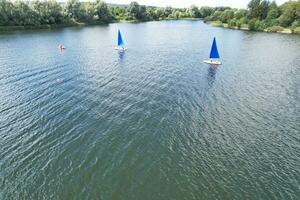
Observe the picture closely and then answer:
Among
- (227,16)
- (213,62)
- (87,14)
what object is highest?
(213,62)

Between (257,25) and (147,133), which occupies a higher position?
(147,133)

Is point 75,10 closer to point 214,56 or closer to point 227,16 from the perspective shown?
point 227,16

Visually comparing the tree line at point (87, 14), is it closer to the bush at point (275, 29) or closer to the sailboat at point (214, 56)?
the bush at point (275, 29)

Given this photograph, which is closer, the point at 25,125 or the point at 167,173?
the point at 167,173

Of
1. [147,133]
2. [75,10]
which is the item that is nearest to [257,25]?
[75,10]

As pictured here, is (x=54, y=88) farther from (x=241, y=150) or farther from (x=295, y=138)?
(x=295, y=138)

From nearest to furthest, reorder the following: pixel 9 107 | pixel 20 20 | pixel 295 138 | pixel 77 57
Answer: pixel 295 138 < pixel 9 107 < pixel 77 57 < pixel 20 20

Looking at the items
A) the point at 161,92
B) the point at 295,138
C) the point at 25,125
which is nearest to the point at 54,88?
the point at 25,125

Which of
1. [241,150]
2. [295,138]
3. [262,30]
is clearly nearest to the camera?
[241,150]
